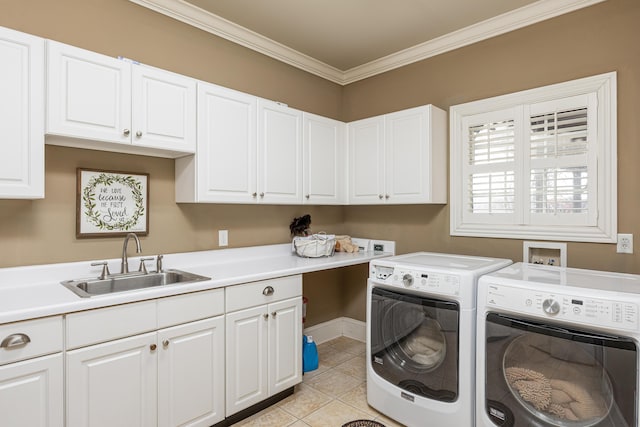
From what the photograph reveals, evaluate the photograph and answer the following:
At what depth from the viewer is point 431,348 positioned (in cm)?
215

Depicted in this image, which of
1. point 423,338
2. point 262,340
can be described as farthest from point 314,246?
point 423,338

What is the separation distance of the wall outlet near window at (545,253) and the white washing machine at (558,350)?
1.59 ft

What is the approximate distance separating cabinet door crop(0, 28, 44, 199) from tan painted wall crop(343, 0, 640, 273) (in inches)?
104

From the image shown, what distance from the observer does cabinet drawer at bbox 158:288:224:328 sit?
6.10 feet

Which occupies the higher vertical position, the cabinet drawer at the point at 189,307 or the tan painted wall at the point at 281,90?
the tan painted wall at the point at 281,90

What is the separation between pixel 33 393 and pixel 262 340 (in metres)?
1.13

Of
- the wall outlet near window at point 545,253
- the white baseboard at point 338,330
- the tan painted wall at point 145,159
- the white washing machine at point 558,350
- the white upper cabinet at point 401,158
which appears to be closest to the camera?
the white washing machine at point 558,350

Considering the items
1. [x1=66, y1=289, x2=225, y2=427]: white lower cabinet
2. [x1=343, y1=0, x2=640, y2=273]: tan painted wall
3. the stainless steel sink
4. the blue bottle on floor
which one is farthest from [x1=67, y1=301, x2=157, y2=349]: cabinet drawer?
[x1=343, y1=0, x2=640, y2=273]: tan painted wall

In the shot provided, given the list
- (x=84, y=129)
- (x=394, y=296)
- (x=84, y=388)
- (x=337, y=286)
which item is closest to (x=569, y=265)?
(x=394, y=296)

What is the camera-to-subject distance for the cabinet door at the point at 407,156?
2.87 meters

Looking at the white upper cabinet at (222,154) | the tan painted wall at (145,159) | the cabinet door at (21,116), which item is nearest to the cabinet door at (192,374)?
the tan painted wall at (145,159)

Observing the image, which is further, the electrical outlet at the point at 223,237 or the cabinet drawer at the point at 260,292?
the electrical outlet at the point at 223,237

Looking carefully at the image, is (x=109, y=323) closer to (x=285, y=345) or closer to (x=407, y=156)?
(x=285, y=345)

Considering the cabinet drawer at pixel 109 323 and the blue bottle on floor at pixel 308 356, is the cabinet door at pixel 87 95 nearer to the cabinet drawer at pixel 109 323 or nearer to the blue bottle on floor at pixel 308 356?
the cabinet drawer at pixel 109 323
